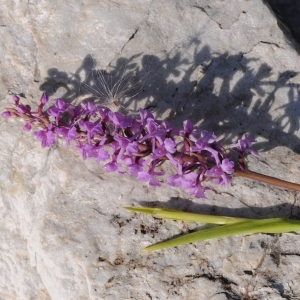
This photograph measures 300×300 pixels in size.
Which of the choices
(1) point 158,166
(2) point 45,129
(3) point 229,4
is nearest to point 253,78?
(3) point 229,4

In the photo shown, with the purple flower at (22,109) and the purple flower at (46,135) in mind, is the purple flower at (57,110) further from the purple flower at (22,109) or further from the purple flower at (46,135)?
the purple flower at (22,109)

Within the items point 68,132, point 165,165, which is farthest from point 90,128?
point 165,165

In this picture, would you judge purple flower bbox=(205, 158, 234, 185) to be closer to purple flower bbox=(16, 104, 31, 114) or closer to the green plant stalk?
the green plant stalk

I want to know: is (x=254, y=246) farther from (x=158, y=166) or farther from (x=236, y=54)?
(x=236, y=54)

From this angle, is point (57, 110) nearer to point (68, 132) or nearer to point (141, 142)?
point (68, 132)

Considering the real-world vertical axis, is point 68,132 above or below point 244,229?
above

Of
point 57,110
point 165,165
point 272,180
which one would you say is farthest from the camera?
point 165,165

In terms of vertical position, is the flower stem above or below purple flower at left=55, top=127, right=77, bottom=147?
above

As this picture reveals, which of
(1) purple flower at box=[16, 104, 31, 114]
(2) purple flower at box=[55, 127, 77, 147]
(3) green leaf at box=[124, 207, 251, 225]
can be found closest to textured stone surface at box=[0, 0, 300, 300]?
(3) green leaf at box=[124, 207, 251, 225]
